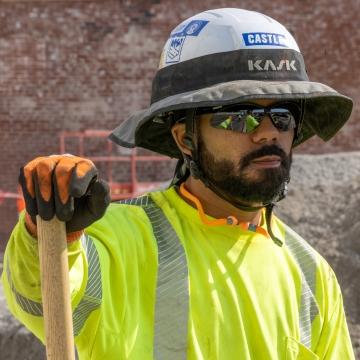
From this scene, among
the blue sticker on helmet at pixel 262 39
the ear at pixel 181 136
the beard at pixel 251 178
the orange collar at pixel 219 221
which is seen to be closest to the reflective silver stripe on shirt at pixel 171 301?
the orange collar at pixel 219 221

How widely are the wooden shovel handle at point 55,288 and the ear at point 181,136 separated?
75 cm

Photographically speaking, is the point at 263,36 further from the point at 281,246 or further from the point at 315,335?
the point at 315,335

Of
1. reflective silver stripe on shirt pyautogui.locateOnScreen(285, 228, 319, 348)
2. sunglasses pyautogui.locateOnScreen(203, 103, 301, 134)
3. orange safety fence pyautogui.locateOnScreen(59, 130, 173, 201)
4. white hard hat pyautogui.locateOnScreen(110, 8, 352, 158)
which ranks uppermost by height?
white hard hat pyautogui.locateOnScreen(110, 8, 352, 158)

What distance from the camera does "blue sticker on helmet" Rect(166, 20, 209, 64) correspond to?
8.63 feet

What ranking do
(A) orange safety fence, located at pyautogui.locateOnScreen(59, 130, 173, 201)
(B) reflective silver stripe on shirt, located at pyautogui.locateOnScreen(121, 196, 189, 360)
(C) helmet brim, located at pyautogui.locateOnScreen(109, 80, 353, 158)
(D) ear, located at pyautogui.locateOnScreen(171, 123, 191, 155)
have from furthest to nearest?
(A) orange safety fence, located at pyautogui.locateOnScreen(59, 130, 173, 201)
(D) ear, located at pyautogui.locateOnScreen(171, 123, 191, 155)
(C) helmet brim, located at pyautogui.locateOnScreen(109, 80, 353, 158)
(B) reflective silver stripe on shirt, located at pyautogui.locateOnScreen(121, 196, 189, 360)

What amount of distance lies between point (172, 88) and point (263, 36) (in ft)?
1.02

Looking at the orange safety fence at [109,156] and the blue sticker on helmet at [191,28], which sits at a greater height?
the blue sticker on helmet at [191,28]

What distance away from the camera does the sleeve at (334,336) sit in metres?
2.55

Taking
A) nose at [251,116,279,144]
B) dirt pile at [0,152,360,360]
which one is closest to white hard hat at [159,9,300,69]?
nose at [251,116,279,144]

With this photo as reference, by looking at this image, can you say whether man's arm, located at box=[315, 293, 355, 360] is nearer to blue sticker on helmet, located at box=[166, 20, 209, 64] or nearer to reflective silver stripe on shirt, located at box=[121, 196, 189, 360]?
reflective silver stripe on shirt, located at box=[121, 196, 189, 360]

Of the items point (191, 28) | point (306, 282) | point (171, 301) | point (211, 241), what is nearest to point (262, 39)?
point (191, 28)

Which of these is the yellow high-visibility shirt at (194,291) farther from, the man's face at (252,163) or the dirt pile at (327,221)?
the dirt pile at (327,221)

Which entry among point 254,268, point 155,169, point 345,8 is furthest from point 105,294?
point 345,8

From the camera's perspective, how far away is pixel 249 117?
8.14 ft
